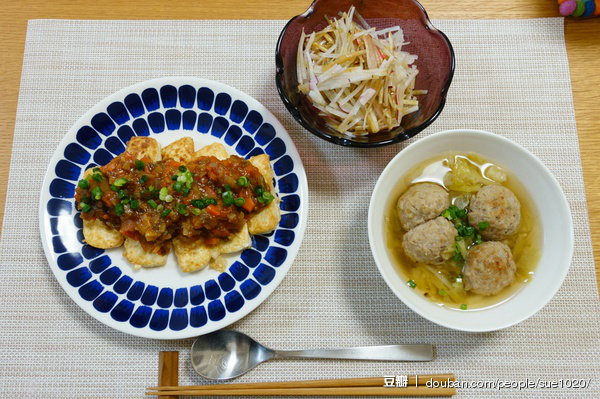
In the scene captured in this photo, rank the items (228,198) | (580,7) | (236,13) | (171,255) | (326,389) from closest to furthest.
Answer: (228,198), (326,389), (171,255), (580,7), (236,13)

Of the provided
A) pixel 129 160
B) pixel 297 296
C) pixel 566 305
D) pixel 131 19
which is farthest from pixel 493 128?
pixel 131 19

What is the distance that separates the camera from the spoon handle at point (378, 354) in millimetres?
2580

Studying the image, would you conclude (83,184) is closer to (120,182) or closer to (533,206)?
(120,182)

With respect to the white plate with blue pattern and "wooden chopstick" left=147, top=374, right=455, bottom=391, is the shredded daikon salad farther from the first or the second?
"wooden chopstick" left=147, top=374, right=455, bottom=391

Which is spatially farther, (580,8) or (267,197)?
(580,8)

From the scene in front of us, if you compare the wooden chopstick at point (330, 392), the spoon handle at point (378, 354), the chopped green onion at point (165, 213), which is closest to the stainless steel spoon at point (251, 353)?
the spoon handle at point (378, 354)

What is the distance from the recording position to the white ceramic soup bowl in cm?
227

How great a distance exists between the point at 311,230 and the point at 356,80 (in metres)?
0.91

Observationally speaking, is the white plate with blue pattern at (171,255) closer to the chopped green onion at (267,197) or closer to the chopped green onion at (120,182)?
the chopped green onion at (267,197)

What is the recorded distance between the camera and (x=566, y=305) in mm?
2664

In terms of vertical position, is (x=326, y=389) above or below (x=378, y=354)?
below

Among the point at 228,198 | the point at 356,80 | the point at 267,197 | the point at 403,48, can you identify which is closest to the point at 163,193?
the point at 228,198

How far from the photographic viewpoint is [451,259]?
7.89 feet

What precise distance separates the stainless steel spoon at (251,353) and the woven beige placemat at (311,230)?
0.19 ft
